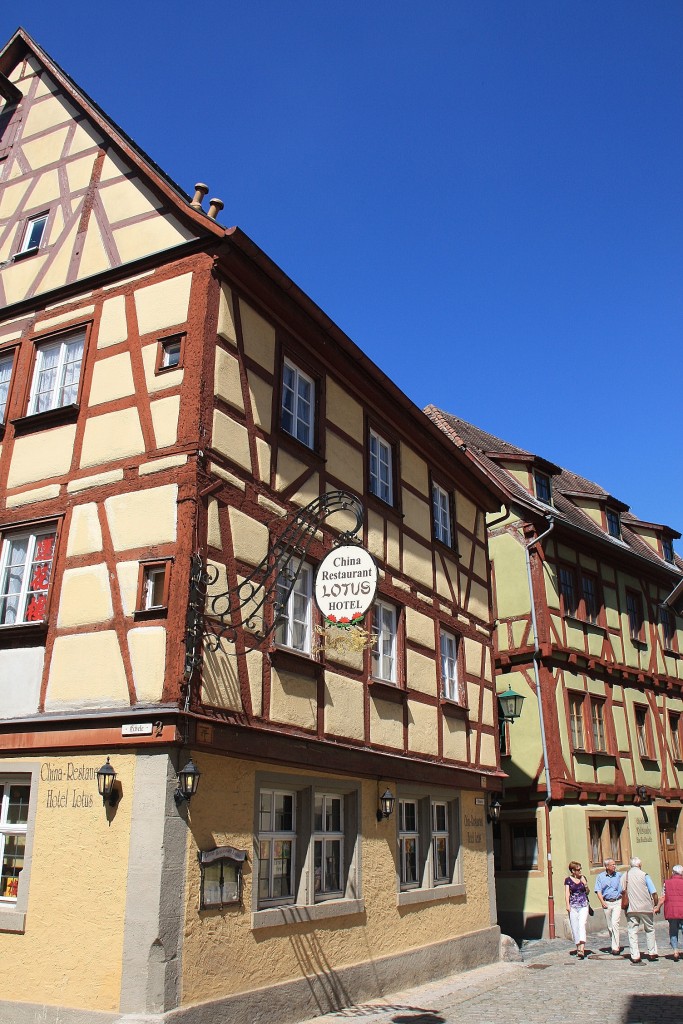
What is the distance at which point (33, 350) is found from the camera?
36.9 ft

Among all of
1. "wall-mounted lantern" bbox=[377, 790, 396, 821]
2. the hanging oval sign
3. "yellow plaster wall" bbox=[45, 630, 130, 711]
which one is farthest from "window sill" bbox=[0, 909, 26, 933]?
"wall-mounted lantern" bbox=[377, 790, 396, 821]

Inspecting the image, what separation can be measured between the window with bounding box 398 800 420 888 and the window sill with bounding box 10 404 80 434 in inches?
278

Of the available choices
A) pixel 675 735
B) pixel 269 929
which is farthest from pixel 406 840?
pixel 675 735

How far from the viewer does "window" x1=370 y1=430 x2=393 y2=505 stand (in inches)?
531

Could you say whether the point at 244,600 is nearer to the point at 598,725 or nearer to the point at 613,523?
the point at 598,725

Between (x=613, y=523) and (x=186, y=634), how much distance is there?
18822 millimetres

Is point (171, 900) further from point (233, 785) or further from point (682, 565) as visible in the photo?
point (682, 565)

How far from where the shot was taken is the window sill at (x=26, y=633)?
9.45m

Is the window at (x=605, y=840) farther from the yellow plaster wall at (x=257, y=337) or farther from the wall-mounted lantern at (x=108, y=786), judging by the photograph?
the wall-mounted lantern at (x=108, y=786)

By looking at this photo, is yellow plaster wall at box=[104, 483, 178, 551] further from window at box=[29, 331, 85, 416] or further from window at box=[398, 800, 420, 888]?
window at box=[398, 800, 420, 888]

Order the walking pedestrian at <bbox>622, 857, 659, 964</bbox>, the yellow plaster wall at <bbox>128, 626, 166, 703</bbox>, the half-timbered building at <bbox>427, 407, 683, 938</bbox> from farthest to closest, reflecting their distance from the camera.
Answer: the half-timbered building at <bbox>427, 407, 683, 938</bbox>, the walking pedestrian at <bbox>622, 857, 659, 964</bbox>, the yellow plaster wall at <bbox>128, 626, 166, 703</bbox>

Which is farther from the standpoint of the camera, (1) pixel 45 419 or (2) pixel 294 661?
(1) pixel 45 419

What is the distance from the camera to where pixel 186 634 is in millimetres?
8609

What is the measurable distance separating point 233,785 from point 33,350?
602cm
